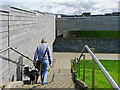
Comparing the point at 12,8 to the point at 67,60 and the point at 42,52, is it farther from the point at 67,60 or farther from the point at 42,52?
the point at 67,60

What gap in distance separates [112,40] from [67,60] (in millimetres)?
6533

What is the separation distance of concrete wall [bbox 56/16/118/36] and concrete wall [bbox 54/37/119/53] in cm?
145

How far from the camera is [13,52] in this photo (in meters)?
4.30

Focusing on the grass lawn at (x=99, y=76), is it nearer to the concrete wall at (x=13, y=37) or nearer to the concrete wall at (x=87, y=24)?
the concrete wall at (x=13, y=37)

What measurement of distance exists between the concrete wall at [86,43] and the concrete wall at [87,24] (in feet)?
4.74

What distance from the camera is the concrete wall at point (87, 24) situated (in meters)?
20.1

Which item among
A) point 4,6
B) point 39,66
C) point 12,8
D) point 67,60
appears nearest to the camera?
point 4,6

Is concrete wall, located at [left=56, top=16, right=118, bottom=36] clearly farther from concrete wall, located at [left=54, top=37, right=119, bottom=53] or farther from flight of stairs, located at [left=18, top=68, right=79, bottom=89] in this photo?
flight of stairs, located at [left=18, top=68, right=79, bottom=89]

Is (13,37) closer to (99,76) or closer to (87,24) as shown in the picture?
(99,76)

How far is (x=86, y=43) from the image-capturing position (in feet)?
63.1

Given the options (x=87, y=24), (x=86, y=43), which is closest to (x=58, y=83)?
(x=86, y=43)

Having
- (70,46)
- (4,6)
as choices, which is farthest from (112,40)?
(4,6)

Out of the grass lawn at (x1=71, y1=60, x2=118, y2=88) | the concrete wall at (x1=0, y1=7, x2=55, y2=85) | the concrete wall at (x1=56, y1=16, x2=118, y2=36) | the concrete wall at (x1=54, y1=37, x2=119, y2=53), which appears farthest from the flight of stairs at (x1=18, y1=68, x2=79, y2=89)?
the concrete wall at (x1=56, y1=16, x2=118, y2=36)

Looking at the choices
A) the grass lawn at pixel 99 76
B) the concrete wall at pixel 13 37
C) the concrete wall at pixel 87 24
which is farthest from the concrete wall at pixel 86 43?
the concrete wall at pixel 13 37
